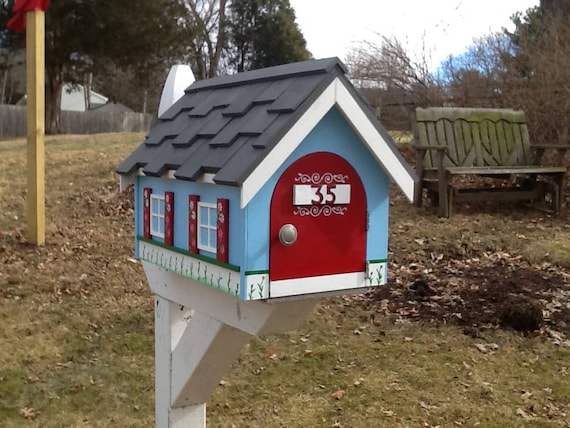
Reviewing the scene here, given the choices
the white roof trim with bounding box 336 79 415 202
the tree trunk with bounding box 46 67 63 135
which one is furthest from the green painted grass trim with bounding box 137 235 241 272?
the tree trunk with bounding box 46 67 63 135

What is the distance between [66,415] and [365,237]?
2.43 meters

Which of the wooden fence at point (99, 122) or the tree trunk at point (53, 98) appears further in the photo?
the wooden fence at point (99, 122)

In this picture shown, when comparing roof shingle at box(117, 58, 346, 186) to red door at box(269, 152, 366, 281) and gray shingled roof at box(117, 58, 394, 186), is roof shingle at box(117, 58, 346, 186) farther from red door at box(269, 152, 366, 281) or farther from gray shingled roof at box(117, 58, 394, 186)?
red door at box(269, 152, 366, 281)

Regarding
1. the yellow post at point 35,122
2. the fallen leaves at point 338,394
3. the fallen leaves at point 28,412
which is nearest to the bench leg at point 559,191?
the fallen leaves at point 338,394

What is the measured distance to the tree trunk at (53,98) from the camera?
61.1ft

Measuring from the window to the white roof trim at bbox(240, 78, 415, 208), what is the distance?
486 mm

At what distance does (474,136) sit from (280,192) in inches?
270

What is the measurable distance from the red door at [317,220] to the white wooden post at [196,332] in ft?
0.43

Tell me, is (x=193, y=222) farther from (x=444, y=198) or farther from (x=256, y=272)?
(x=444, y=198)

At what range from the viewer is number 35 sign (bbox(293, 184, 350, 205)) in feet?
5.34

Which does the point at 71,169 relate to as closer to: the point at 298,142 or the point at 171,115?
the point at 171,115

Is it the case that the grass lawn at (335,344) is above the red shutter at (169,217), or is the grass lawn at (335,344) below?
below

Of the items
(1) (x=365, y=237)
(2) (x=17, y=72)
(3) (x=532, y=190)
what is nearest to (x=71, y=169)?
(3) (x=532, y=190)

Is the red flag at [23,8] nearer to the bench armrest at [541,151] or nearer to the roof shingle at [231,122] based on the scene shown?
the roof shingle at [231,122]
